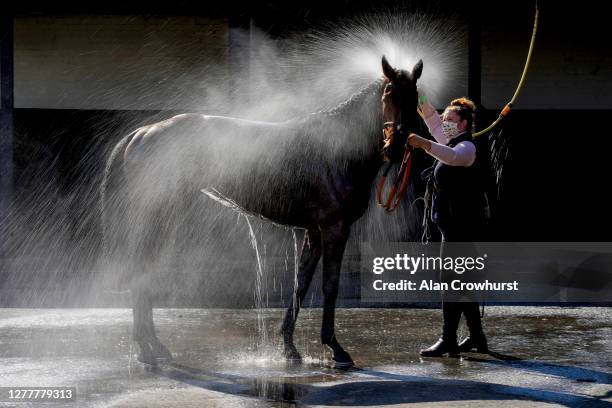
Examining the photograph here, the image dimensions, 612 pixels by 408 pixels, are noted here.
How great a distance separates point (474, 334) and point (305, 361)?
1.28m

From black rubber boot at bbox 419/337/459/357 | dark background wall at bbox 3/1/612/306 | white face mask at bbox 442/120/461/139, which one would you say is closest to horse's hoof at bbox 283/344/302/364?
black rubber boot at bbox 419/337/459/357

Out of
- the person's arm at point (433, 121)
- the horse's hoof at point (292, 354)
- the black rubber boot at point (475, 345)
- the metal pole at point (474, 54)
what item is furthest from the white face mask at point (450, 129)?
the metal pole at point (474, 54)

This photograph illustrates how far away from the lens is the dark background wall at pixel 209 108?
43.9 ft

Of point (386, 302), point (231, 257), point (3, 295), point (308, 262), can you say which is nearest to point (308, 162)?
point (308, 262)

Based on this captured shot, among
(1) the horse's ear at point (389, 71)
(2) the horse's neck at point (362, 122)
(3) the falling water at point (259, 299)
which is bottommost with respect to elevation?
(3) the falling water at point (259, 299)

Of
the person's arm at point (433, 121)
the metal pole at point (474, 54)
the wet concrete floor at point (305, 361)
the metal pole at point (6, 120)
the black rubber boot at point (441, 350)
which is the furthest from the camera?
the metal pole at point (6, 120)

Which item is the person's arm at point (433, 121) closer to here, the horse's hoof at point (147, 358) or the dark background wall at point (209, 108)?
the horse's hoof at point (147, 358)

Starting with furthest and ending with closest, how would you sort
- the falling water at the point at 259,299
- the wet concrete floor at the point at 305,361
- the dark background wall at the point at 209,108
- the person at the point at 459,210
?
the dark background wall at the point at 209,108 → the falling water at the point at 259,299 → the person at the point at 459,210 → the wet concrete floor at the point at 305,361

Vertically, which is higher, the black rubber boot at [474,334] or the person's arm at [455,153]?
the person's arm at [455,153]

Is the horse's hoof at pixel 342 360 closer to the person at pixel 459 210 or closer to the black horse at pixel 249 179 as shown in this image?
the black horse at pixel 249 179

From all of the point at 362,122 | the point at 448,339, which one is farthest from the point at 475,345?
the point at 362,122

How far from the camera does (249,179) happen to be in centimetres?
633

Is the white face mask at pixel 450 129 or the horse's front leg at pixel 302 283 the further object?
the white face mask at pixel 450 129

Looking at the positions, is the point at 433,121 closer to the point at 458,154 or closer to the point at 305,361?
the point at 458,154
